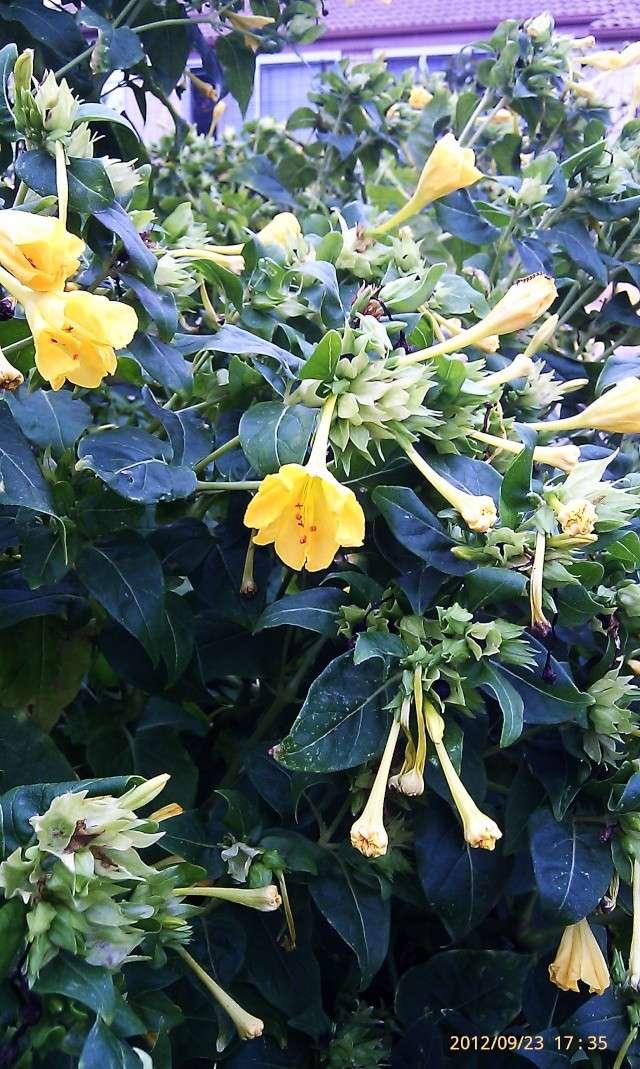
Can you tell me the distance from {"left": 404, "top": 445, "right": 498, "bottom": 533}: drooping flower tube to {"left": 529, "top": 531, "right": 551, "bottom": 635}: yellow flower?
0.04 meters

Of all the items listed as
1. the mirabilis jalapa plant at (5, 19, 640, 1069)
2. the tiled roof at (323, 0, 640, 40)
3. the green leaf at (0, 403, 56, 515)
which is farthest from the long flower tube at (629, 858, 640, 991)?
the tiled roof at (323, 0, 640, 40)

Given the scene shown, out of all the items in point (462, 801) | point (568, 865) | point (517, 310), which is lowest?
point (568, 865)

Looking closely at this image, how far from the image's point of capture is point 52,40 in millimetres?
1170

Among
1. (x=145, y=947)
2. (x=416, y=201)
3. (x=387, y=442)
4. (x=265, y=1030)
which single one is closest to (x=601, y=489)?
(x=387, y=442)

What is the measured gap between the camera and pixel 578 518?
70cm

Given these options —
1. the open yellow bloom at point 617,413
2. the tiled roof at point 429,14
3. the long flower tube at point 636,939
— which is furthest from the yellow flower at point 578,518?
the tiled roof at point 429,14

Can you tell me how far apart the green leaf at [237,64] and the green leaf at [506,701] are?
46.3 inches

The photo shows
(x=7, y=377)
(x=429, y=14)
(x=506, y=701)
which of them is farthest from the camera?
(x=429, y=14)

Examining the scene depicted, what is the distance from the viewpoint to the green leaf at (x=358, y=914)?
2.70 ft

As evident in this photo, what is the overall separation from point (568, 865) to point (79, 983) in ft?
1.51

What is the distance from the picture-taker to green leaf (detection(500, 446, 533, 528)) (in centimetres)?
72

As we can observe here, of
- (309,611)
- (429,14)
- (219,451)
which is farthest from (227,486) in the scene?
(429,14)

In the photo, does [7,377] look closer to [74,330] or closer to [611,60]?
[74,330]

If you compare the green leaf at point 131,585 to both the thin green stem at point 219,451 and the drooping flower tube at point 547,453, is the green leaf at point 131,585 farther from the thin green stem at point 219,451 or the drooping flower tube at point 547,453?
the drooping flower tube at point 547,453
